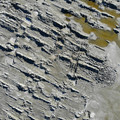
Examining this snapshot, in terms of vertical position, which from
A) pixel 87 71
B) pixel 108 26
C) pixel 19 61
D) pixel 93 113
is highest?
pixel 108 26

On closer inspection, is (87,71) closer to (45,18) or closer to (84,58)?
(84,58)

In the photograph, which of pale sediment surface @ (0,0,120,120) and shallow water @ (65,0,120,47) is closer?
pale sediment surface @ (0,0,120,120)

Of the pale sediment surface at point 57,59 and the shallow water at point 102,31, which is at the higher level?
the shallow water at point 102,31

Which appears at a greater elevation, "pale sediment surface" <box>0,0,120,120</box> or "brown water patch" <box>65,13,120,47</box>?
"brown water patch" <box>65,13,120,47</box>

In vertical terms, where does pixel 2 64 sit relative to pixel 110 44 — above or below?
below

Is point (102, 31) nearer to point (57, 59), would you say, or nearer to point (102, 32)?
point (102, 32)

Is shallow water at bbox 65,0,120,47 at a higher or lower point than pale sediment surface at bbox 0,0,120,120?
higher

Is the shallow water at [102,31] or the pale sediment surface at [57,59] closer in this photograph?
the pale sediment surface at [57,59]

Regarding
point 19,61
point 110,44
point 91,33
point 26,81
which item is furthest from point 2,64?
point 110,44
